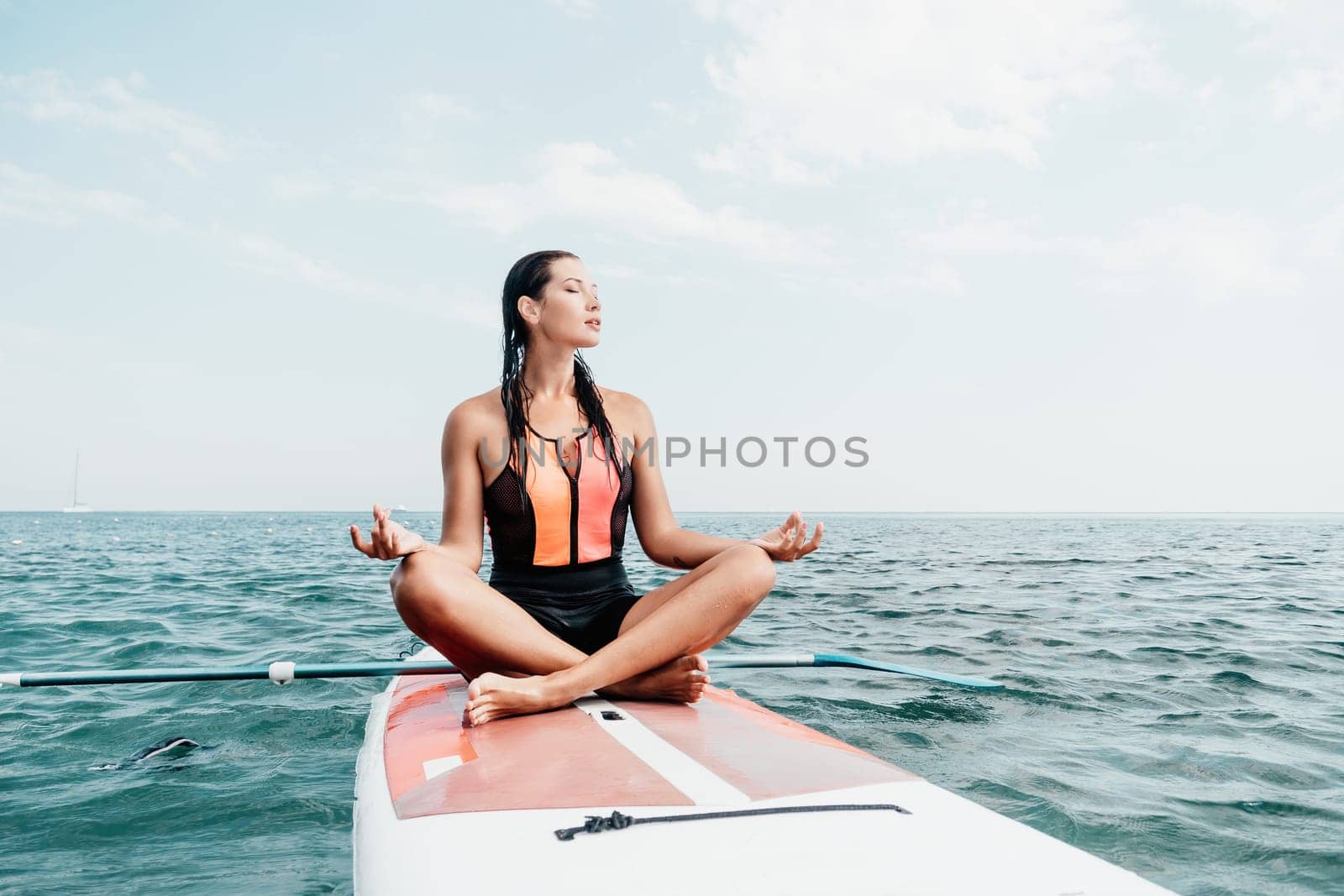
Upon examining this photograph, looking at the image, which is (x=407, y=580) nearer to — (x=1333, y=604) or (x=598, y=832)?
(x=598, y=832)


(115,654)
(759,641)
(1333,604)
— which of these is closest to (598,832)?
(759,641)

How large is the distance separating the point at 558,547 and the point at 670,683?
0.65m

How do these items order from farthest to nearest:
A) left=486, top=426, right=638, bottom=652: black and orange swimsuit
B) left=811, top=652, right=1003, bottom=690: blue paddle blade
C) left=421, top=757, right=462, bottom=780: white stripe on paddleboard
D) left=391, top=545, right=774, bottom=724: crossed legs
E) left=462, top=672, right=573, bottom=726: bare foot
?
1. left=811, top=652, right=1003, bottom=690: blue paddle blade
2. left=486, top=426, right=638, bottom=652: black and orange swimsuit
3. left=391, top=545, right=774, bottom=724: crossed legs
4. left=462, top=672, right=573, bottom=726: bare foot
5. left=421, top=757, right=462, bottom=780: white stripe on paddleboard

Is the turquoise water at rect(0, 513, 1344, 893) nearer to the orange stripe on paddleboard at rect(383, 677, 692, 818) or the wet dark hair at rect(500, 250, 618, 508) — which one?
the orange stripe on paddleboard at rect(383, 677, 692, 818)

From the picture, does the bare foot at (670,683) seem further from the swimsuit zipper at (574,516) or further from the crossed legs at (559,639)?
the swimsuit zipper at (574,516)

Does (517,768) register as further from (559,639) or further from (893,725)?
(893,725)

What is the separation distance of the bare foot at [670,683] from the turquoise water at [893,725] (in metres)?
1.02

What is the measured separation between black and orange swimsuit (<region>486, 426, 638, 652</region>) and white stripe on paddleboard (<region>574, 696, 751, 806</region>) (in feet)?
1.32

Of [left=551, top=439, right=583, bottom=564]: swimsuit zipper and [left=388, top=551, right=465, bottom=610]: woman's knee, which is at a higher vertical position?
[left=551, top=439, right=583, bottom=564]: swimsuit zipper

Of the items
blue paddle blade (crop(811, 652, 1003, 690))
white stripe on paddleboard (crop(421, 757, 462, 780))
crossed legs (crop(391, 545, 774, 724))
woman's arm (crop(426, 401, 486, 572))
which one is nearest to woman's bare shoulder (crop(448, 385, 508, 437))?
woman's arm (crop(426, 401, 486, 572))

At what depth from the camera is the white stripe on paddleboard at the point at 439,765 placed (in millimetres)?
2268

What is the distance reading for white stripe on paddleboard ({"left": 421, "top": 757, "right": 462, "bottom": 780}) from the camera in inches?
89.3

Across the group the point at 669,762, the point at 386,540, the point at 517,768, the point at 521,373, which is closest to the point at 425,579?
the point at 386,540

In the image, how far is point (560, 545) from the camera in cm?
325
